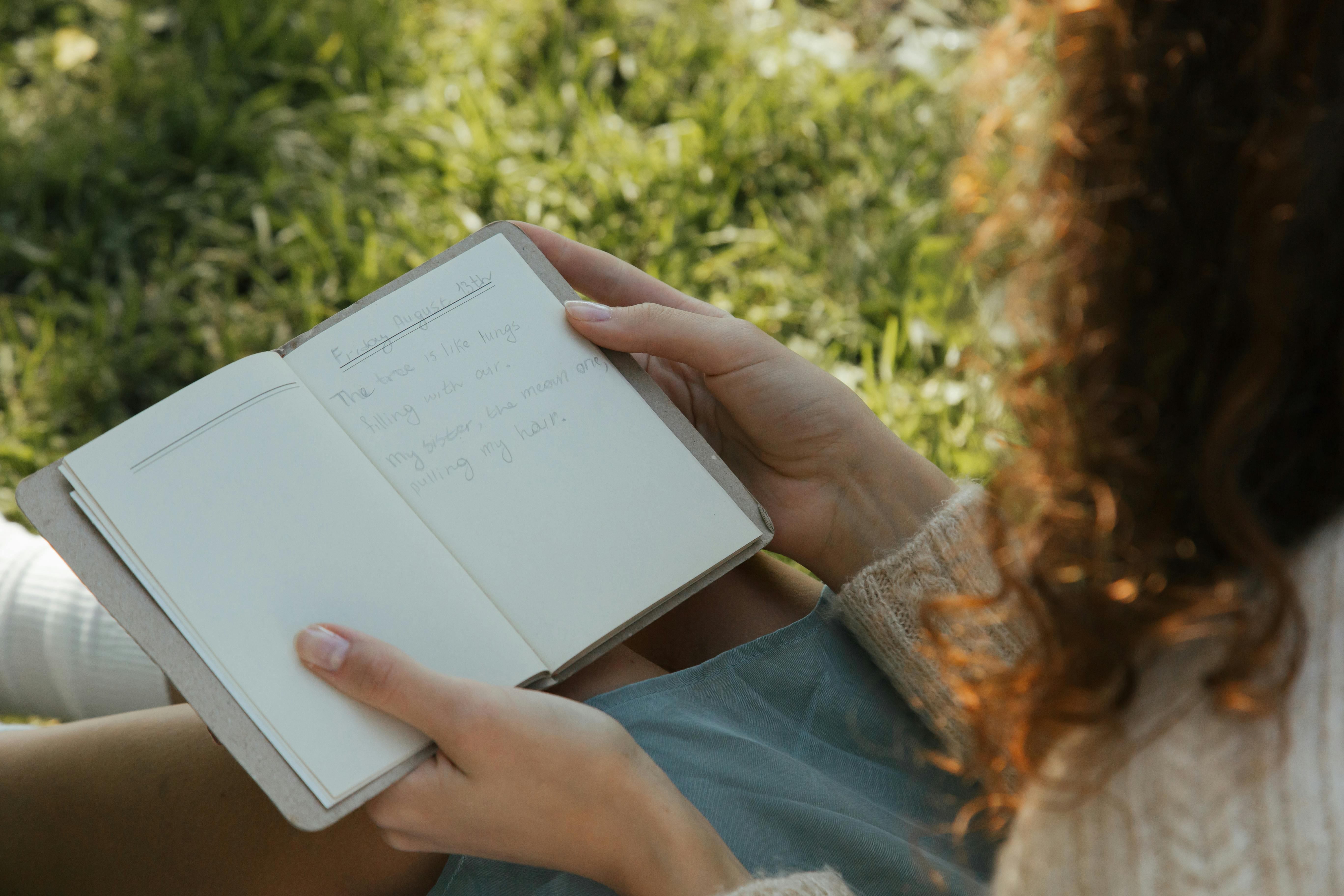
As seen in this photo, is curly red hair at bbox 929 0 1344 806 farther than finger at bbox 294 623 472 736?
No

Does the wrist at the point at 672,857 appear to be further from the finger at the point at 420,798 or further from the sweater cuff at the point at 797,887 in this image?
the finger at the point at 420,798

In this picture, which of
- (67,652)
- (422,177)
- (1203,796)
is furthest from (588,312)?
(422,177)

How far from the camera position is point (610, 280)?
1.17 meters

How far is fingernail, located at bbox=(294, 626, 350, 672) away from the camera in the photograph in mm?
779

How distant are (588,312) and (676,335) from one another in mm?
95

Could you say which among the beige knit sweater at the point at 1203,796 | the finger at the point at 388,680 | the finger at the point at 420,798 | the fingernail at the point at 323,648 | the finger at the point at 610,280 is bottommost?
the beige knit sweater at the point at 1203,796

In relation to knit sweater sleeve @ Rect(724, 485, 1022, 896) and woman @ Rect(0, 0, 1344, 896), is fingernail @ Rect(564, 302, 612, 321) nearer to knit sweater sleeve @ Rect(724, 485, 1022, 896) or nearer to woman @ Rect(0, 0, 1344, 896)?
knit sweater sleeve @ Rect(724, 485, 1022, 896)

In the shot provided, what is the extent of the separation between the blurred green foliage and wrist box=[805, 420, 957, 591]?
543 mm

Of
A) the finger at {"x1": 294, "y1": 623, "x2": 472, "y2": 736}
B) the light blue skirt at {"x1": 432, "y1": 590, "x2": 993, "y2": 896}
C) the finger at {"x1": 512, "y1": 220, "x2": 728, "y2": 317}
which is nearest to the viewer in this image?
the finger at {"x1": 294, "y1": 623, "x2": 472, "y2": 736}

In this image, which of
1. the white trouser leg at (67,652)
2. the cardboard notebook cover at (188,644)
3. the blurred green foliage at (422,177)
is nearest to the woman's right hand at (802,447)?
the cardboard notebook cover at (188,644)

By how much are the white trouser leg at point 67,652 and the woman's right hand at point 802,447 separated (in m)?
0.78

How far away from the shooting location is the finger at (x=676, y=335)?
1.01 meters

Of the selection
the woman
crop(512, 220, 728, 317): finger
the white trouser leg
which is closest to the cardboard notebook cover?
crop(512, 220, 728, 317): finger

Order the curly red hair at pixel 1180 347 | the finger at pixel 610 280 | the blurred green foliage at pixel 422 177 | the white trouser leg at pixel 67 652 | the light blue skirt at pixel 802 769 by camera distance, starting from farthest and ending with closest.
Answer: the blurred green foliage at pixel 422 177 < the white trouser leg at pixel 67 652 < the finger at pixel 610 280 < the light blue skirt at pixel 802 769 < the curly red hair at pixel 1180 347
